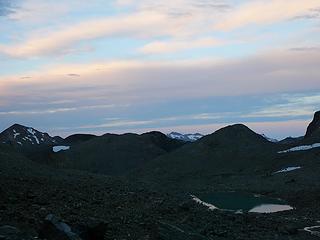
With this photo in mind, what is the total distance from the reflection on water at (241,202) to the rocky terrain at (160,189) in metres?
1.49

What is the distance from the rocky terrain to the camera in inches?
745

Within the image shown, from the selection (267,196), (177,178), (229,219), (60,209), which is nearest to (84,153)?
(177,178)

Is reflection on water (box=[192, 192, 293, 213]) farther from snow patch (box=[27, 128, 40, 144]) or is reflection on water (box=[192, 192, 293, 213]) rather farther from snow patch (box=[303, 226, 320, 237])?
Result: snow patch (box=[27, 128, 40, 144])

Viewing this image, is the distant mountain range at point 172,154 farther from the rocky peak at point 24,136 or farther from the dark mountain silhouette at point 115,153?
the rocky peak at point 24,136

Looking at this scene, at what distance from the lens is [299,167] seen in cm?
7550

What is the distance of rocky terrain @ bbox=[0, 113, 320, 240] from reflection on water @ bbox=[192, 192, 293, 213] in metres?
1.49

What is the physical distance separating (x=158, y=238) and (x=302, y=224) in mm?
16447

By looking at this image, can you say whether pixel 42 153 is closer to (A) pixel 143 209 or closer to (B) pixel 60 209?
(A) pixel 143 209

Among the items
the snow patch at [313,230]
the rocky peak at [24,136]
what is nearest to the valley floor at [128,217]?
the snow patch at [313,230]

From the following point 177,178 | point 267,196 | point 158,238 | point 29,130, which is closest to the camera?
point 158,238

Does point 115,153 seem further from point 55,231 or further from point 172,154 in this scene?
point 55,231

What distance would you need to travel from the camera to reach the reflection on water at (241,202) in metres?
44.5

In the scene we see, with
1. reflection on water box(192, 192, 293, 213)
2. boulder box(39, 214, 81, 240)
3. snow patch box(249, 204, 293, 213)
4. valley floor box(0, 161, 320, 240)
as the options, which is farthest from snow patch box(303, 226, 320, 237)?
boulder box(39, 214, 81, 240)

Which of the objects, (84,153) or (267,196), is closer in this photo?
(267,196)
